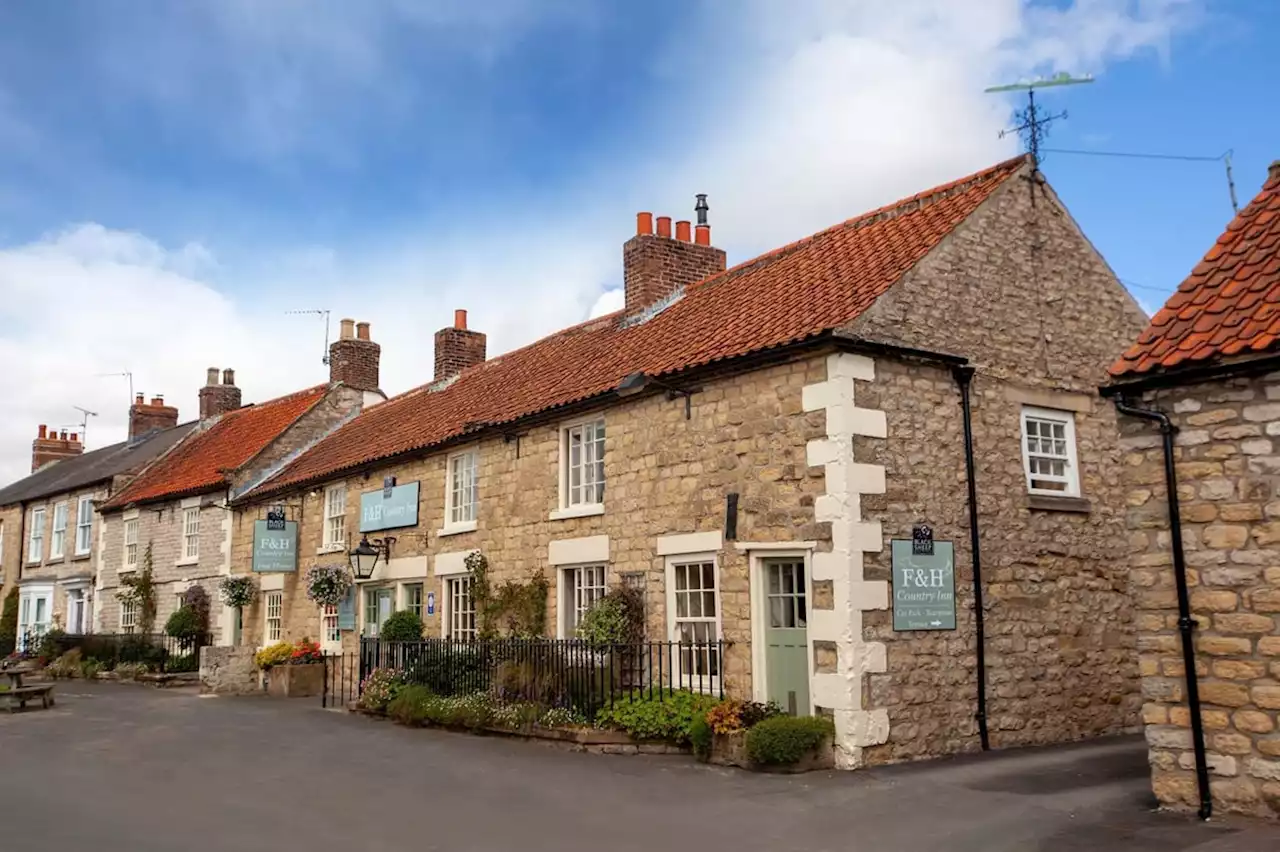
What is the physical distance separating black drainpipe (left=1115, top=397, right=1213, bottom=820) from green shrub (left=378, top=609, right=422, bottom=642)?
41.5 feet

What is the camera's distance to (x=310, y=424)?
27.6 meters

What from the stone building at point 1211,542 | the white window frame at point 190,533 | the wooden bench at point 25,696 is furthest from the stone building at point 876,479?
the white window frame at point 190,533

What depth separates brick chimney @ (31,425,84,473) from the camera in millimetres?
43562

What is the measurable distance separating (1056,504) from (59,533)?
32.2 m

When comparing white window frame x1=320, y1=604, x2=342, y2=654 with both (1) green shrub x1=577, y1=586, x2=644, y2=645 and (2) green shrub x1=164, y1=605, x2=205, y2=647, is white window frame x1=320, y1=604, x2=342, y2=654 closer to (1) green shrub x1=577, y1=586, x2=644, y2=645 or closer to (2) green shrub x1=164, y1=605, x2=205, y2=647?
(2) green shrub x1=164, y1=605, x2=205, y2=647

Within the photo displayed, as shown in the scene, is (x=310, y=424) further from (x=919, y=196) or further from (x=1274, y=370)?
(x=1274, y=370)

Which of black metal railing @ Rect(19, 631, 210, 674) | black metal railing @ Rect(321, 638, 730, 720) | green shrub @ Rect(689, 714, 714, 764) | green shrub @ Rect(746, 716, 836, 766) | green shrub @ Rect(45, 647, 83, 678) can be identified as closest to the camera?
green shrub @ Rect(746, 716, 836, 766)

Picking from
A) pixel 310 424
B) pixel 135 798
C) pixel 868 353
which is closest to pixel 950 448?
pixel 868 353

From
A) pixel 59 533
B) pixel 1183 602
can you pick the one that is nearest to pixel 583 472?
pixel 1183 602

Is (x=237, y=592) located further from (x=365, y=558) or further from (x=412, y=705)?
(x=412, y=705)

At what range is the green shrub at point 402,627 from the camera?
Answer: 18.3m

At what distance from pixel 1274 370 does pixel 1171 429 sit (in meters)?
0.88

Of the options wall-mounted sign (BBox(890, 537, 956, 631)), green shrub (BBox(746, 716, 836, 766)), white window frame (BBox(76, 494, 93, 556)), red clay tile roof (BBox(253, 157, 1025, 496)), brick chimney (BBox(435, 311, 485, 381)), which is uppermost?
brick chimney (BBox(435, 311, 485, 381))

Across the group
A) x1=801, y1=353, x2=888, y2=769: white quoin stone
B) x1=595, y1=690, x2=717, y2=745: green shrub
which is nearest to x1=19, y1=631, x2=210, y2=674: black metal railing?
x1=595, y1=690, x2=717, y2=745: green shrub
